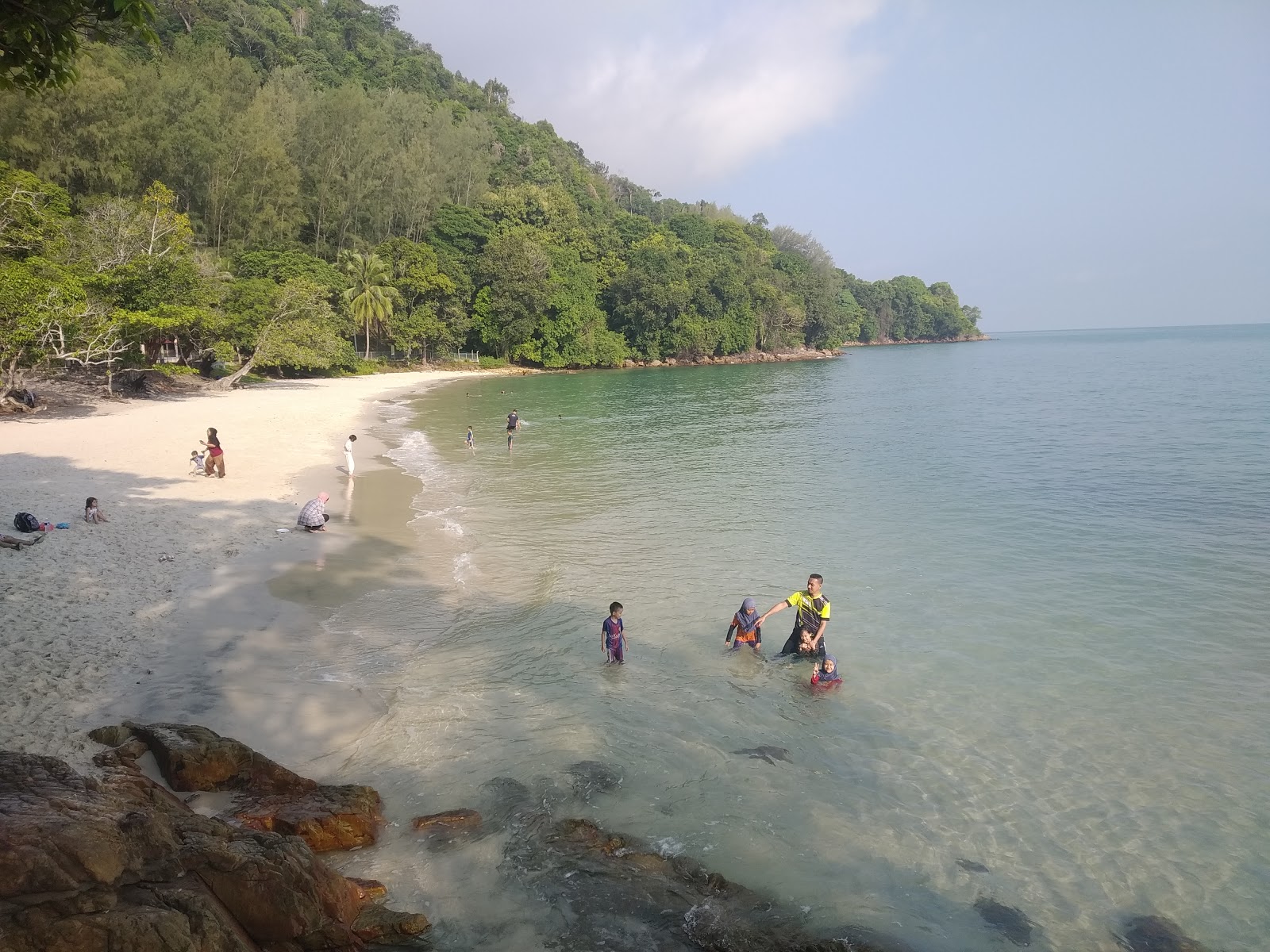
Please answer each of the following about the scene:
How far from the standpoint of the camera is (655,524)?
18.1 meters

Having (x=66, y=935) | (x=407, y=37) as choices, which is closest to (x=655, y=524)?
(x=66, y=935)

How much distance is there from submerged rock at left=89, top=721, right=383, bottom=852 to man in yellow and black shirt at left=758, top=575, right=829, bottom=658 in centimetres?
587

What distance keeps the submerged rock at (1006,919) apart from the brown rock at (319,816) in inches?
208

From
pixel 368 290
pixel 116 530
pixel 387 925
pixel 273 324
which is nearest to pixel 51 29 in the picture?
pixel 387 925

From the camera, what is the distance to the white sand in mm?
8008

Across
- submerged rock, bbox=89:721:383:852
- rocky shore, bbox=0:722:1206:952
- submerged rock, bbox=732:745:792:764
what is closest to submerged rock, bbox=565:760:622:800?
rocky shore, bbox=0:722:1206:952

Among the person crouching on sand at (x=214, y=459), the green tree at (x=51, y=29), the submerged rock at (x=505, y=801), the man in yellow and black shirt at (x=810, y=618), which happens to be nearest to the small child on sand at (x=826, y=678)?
the man in yellow and black shirt at (x=810, y=618)

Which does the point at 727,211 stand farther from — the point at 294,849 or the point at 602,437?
the point at 294,849

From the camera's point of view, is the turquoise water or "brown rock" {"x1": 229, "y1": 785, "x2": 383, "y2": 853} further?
the turquoise water

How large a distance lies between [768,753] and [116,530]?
12.8 metres

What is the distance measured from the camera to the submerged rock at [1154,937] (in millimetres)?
5777

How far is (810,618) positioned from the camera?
411 inches

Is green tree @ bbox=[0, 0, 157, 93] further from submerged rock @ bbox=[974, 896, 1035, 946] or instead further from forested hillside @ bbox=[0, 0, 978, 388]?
submerged rock @ bbox=[974, 896, 1035, 946]

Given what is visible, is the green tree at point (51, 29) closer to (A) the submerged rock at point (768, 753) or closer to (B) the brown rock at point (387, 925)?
(B) the brown rock at point (387, 925)
